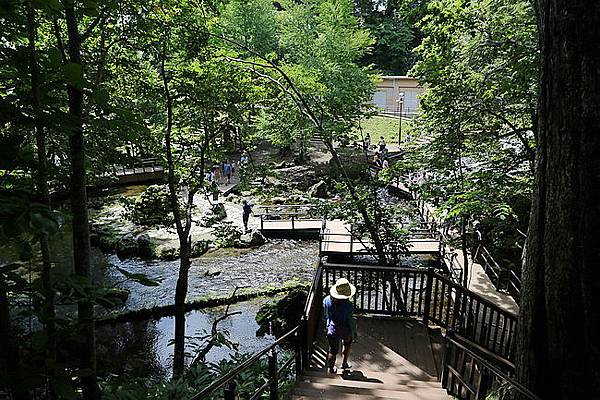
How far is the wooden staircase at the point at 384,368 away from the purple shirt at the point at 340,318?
1.81 ft

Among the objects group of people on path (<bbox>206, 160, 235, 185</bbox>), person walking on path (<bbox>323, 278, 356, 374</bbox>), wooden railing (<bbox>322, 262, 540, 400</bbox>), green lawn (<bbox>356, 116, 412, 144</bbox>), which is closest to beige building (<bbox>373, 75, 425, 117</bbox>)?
green lawn (<bbox>356, 116, 412, 144</bbox>)

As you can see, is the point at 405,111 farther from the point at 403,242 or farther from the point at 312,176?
the point at 403,242

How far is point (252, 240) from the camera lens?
16062mm

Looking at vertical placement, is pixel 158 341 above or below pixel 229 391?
below

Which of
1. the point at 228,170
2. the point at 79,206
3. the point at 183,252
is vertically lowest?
the point at 183,252

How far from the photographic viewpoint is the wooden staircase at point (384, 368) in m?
4.58

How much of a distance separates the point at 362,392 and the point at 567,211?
3.06 metres

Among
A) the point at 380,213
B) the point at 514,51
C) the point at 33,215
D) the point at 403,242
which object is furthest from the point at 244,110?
the point at 33,215

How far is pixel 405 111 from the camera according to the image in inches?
1387

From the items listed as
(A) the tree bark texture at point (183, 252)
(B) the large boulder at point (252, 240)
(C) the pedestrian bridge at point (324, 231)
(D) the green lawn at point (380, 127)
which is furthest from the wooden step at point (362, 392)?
(D) the green lawn at point (380, 127)

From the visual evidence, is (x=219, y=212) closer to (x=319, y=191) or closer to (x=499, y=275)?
(x=319, y=191)

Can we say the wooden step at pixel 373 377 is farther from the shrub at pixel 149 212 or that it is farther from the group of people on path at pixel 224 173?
the group of people on path at pixel 224 173

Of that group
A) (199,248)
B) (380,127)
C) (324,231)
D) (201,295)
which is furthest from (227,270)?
(380,127)

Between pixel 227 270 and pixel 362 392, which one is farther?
pixel 227 270
